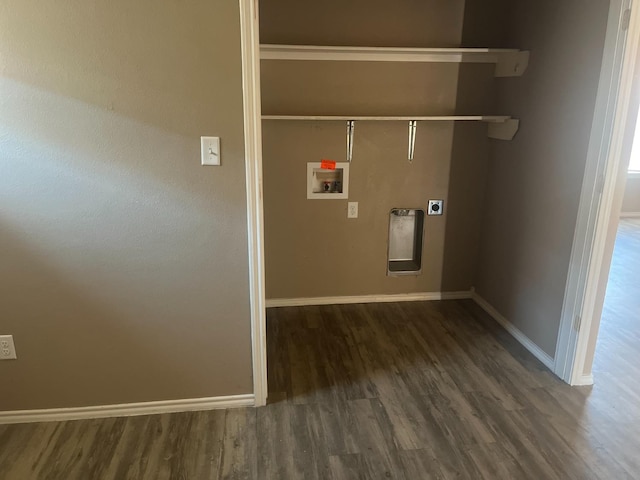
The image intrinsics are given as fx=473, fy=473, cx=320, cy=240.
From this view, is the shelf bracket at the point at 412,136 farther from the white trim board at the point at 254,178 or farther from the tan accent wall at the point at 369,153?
the white trim board at the point at 254,178

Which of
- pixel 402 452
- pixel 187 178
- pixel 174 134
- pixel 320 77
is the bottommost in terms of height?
pixel 402 452

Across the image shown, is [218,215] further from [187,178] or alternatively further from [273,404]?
[273,404]

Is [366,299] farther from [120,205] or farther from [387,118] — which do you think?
[120,205]

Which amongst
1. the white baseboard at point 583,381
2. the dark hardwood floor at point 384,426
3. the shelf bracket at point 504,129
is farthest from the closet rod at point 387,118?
the white baseboard at point 583,381

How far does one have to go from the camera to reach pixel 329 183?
3.40 metres

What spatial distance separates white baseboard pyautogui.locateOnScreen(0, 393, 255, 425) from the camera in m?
2.29

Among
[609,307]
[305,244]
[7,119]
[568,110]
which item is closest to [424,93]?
[568,110]

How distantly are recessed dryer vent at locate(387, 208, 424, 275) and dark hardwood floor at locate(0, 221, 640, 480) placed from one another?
2.28ft

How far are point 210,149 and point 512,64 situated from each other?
2.14 meters

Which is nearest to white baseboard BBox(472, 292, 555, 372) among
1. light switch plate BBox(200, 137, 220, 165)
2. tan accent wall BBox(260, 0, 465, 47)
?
tan accent wall BBox(260, 0, 465, 47)

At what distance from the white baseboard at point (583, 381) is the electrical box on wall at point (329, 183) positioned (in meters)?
1.83

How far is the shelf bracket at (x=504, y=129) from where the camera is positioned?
3.08m

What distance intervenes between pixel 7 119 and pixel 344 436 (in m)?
1.99

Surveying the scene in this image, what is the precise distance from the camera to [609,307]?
3.64 meters
